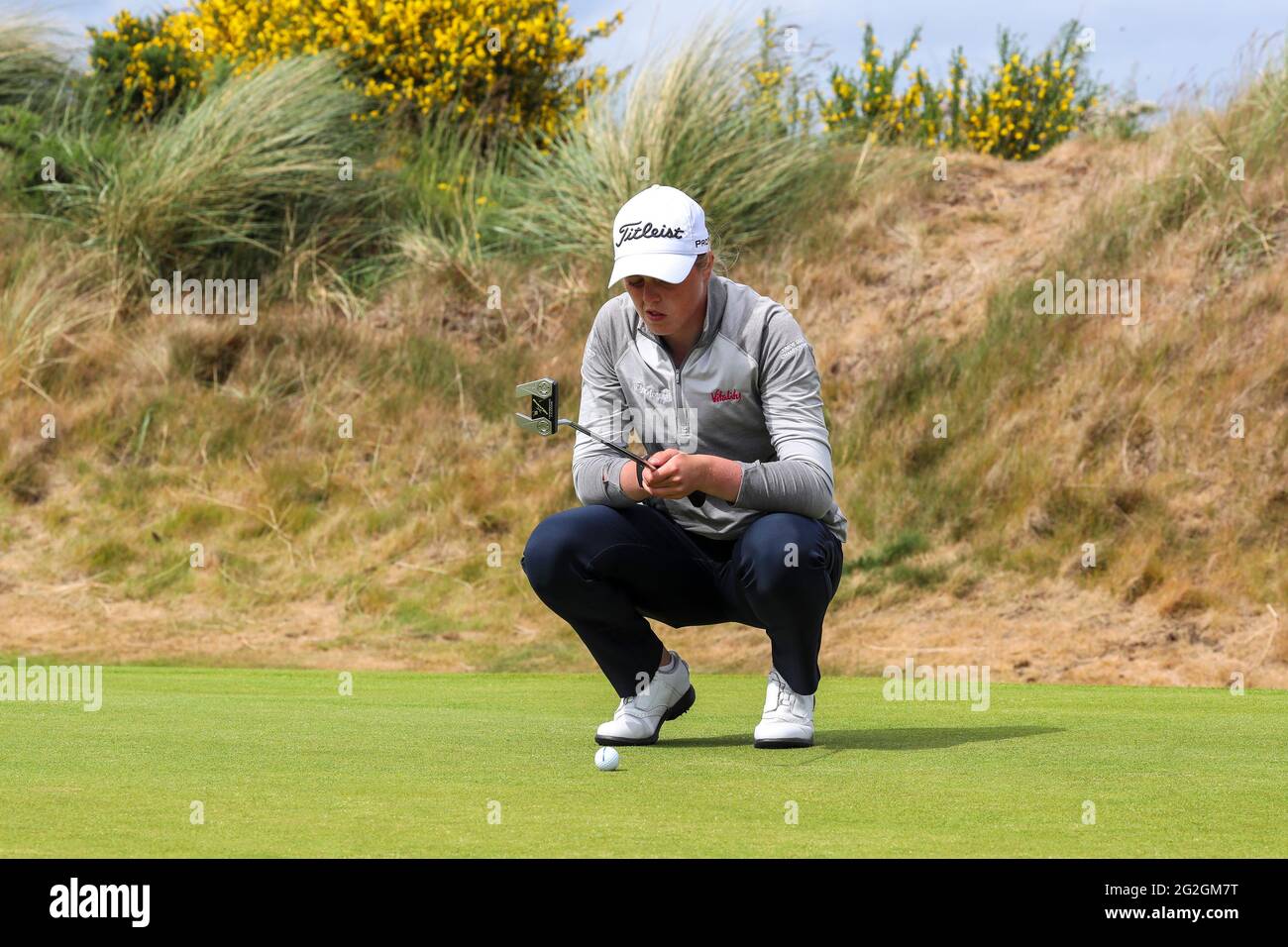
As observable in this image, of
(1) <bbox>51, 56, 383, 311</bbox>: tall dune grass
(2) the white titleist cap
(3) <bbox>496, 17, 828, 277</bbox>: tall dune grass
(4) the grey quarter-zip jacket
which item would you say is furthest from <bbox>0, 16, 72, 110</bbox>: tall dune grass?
(2) the white titleist cap

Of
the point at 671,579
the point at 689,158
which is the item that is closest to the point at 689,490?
the point at 671,579

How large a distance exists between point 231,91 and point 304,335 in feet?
10.1

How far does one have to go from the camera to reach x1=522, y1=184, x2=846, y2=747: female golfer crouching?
4859mm

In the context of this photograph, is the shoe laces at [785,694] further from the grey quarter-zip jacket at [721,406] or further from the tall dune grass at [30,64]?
the tall dune grass at [30,64]

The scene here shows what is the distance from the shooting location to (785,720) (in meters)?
5.00

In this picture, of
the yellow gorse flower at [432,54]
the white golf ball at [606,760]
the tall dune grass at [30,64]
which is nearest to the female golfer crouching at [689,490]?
the white golf ball at [606,760]

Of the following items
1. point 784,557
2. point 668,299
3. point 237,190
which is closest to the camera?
point 784,557

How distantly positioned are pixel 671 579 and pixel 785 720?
614 mm

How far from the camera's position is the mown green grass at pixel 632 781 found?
3.30 metres

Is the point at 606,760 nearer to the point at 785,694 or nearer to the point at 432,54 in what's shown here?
the point at 785,694

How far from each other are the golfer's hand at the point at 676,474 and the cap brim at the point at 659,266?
561 millimetres

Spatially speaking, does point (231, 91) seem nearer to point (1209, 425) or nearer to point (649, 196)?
point (1209, 425)

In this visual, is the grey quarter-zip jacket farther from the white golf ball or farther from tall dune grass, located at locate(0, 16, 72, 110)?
tall dune grass, located at locate(0, 16, 72, 110)

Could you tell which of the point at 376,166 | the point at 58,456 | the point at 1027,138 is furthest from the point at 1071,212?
the point at 58,456
